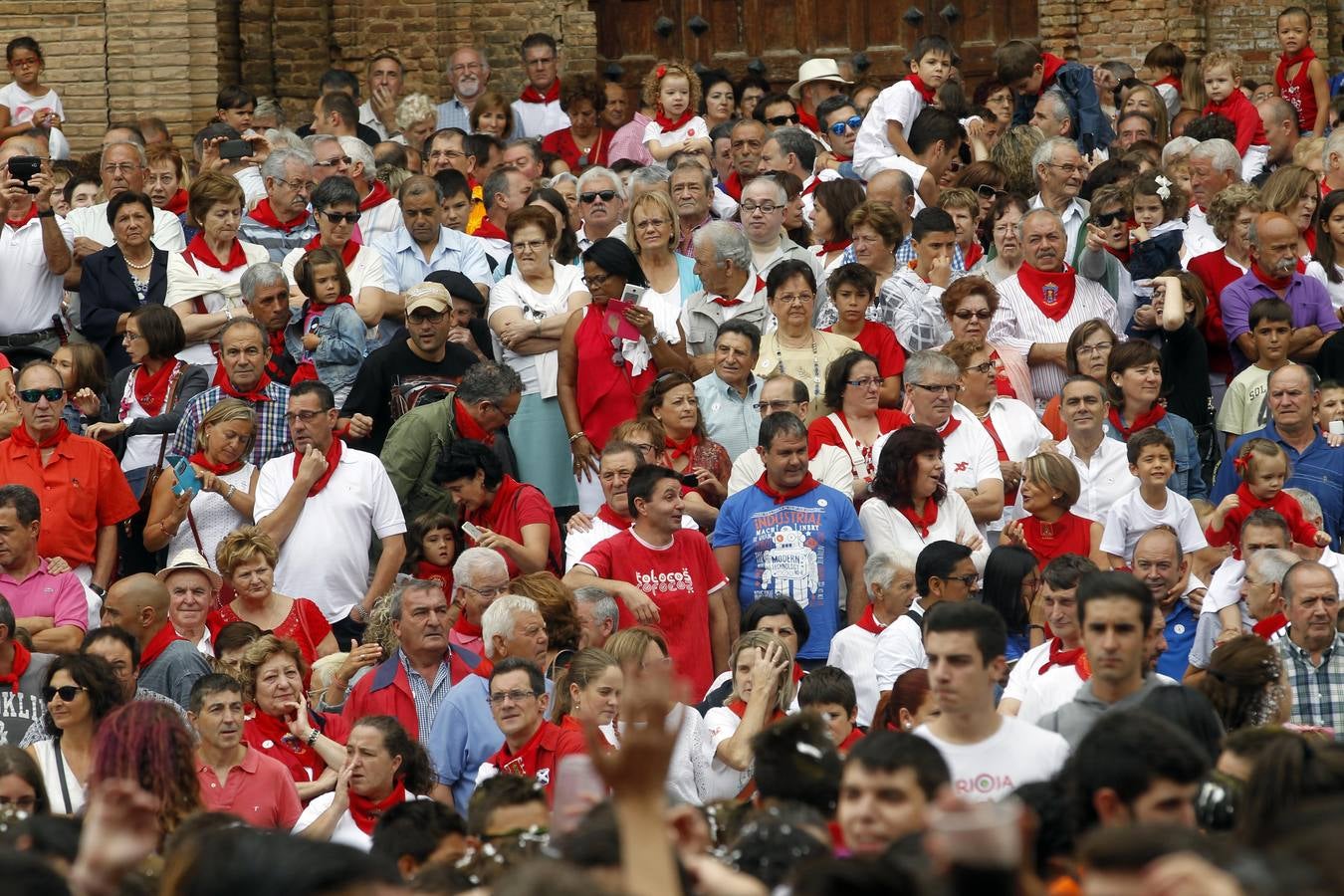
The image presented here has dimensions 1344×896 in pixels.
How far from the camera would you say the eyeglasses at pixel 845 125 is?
14898 mm

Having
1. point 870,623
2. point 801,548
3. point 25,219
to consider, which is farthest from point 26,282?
point 870,623

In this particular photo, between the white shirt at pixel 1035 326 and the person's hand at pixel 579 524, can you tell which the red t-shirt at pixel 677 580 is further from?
the white shirt at pixel 1035 326

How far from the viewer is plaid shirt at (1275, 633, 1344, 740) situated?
831 centimetres

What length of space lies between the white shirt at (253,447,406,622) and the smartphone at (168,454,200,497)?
1.08 feet

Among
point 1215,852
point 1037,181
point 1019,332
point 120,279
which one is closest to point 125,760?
point 1215,852

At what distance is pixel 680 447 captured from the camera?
10.6 metres

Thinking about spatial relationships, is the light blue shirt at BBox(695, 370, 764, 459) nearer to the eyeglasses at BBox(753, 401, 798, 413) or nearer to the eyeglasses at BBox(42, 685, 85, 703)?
the eyeglasses at BBox(753, 401, 798, 413)

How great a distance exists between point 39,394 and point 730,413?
3.23 metres

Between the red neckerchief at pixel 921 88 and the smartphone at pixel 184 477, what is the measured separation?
6095 mm

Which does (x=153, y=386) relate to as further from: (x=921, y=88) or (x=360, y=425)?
(x=921, y=88)

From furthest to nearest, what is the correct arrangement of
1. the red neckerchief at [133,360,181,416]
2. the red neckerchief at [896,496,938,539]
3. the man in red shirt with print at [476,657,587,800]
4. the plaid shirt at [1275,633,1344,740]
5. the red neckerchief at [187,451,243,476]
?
the red neckerchief at [133,360,181,416] < the red neckerchief at [187,451,243,476] < the red neckerchief at [896,496,938,539] < the plaid shirt at [1275,633,1344,740] < the man in red shirt with print at [476,657,587,800]

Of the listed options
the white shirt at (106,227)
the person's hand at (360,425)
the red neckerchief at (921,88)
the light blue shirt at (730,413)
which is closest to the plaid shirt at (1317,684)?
the light blue shirt at (730,413)

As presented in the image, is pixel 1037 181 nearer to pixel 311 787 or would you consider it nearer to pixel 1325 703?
pixel 1325 703

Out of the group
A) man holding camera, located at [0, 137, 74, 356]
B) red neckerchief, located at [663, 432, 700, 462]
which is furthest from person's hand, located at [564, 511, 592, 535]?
man holding camera, located at [0, 137, 74, 356]
